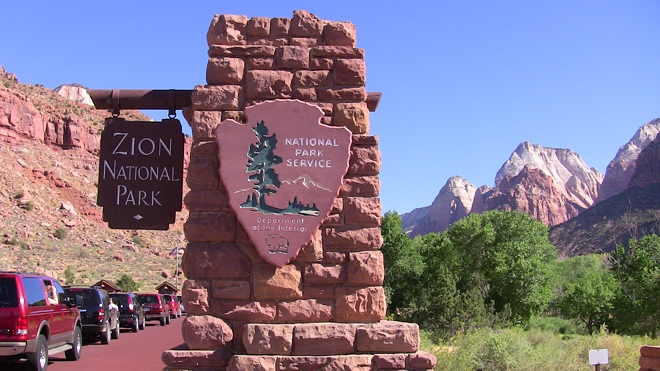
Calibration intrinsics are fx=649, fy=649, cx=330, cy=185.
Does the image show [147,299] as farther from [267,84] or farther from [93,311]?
[267,84]

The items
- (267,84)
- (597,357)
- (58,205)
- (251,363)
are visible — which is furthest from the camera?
(58,205)

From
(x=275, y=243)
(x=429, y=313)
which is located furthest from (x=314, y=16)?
(x=429, y=313)

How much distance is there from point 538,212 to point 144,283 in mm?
127079

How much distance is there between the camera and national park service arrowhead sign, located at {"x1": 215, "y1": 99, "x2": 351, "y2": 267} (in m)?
5.34

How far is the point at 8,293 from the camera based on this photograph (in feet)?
36.6

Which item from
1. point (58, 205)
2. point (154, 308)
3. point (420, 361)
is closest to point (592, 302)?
point (154, 308)

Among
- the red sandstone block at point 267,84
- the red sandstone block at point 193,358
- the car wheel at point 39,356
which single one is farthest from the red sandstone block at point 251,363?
the car wheel at point 39,356

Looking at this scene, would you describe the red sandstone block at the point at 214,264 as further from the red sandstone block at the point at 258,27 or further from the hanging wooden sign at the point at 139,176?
the red sandstone block at the point at 258,27

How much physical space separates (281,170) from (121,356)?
12.5m

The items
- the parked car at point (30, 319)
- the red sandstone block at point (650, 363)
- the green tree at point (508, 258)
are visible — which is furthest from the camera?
the green tree at point (508, 258)

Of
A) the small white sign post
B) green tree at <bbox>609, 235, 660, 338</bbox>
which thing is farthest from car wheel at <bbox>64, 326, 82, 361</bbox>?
green tree at <bbox>609, 235, 660, 338</bbox>

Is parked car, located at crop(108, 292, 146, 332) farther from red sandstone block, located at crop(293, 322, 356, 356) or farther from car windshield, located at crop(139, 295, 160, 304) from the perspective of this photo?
red sandstone block, located at crop(293, 322, 356, 356)

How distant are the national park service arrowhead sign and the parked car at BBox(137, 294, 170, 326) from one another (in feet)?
86.8

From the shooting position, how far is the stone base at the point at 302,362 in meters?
5.09
